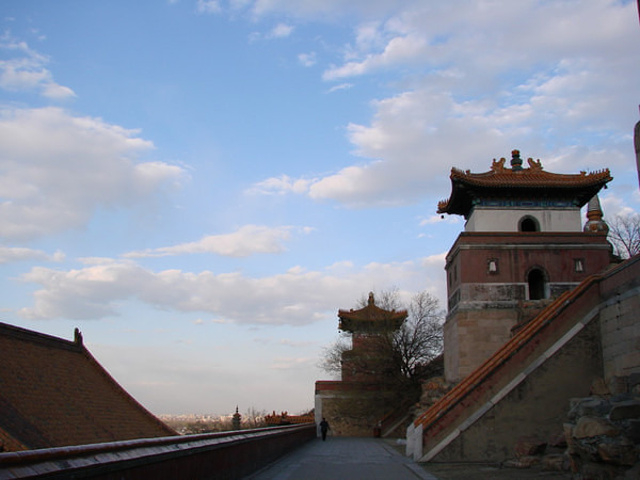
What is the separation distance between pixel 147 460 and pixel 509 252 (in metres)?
21.4

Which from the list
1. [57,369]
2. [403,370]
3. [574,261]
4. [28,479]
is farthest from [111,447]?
[403,370]

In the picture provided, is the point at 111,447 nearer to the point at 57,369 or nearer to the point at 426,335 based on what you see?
the point at 57,369

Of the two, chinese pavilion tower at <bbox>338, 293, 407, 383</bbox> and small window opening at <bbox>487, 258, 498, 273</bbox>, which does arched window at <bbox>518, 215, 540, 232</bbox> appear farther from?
chinese pavilion tower at <bbox>338, 293, 407, 383</bbox>

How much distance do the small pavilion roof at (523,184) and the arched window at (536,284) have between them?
366 centimetres

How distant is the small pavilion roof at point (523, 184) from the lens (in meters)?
26.6

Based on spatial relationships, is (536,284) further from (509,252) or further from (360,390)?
(360,390)

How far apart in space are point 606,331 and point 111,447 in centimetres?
1171

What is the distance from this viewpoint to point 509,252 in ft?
81.1

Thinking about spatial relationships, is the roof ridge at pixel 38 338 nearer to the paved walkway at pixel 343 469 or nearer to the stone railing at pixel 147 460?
the paved walkway at pixel 343 469

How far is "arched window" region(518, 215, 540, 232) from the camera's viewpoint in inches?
1059

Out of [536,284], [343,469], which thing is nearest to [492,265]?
[536,284]

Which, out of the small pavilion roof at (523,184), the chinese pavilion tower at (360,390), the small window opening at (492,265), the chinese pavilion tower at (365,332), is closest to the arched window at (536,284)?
the small window opening at (492,265)

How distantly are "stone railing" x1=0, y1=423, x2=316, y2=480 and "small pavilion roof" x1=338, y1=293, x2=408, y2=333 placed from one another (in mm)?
25430

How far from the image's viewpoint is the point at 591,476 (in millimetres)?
8172
